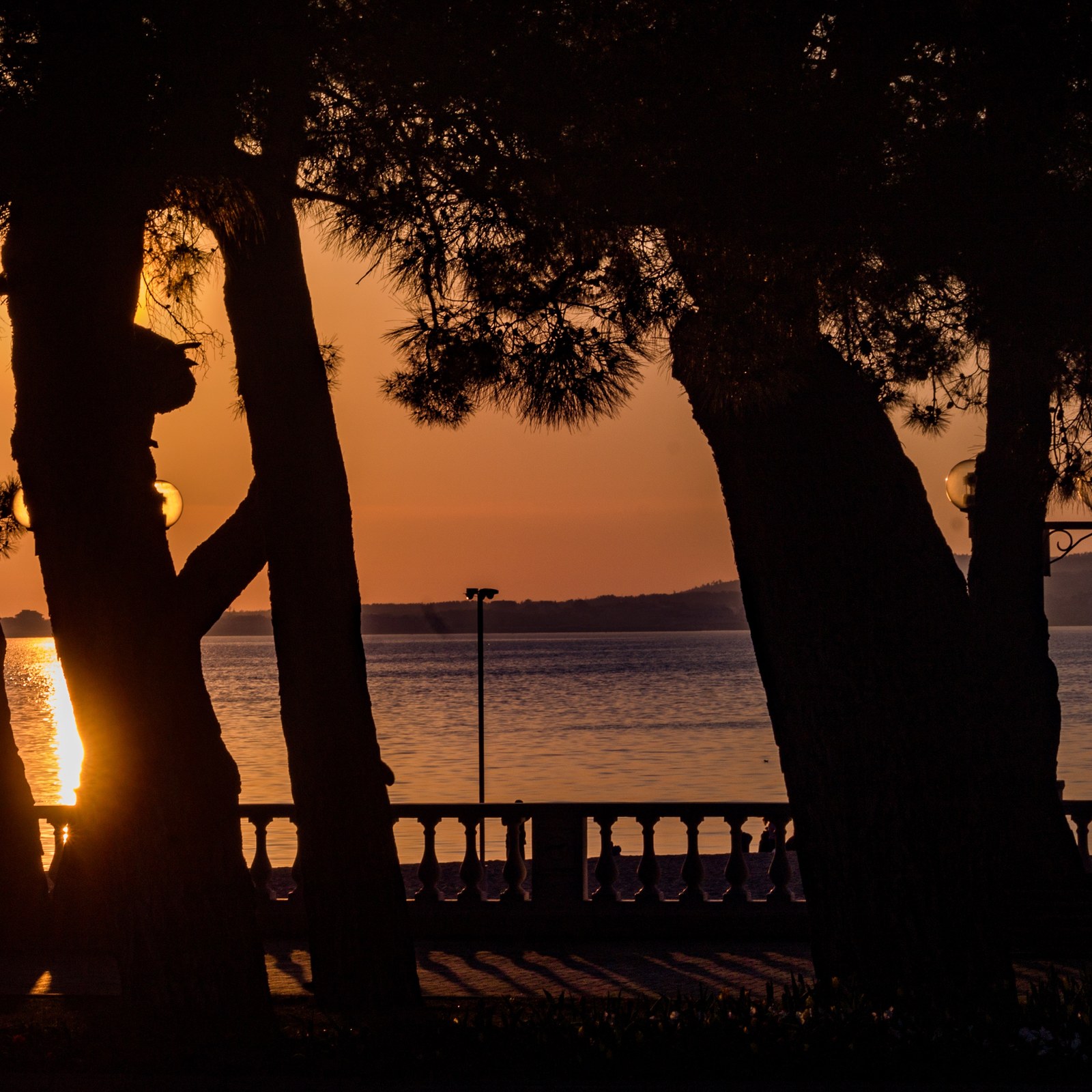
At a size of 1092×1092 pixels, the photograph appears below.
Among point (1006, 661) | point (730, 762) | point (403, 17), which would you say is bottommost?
point (730, 762)

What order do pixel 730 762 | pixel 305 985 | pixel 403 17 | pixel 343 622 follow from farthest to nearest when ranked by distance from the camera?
pixel 730 762 → pixel 305 985 → pixel 343 622 → pixel 403 17

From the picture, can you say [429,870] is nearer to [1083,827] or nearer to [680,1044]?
[1083,827]

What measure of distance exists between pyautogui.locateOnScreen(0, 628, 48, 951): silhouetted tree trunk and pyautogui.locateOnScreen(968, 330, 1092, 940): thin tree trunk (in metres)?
7.85

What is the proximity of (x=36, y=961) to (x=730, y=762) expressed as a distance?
53.4m

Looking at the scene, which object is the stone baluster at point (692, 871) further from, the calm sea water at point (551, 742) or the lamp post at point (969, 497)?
the calm sea water at point (551, 742)

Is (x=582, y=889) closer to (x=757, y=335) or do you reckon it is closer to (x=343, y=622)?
(x=343, y=622)

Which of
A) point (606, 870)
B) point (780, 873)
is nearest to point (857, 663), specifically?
point (780, 873)

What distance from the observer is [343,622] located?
8.83 metres

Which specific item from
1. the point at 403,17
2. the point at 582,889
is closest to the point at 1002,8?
the point at 403,17

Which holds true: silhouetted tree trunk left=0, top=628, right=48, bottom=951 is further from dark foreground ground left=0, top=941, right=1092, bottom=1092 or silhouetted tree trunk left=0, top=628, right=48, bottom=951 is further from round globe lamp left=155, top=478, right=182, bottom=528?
dark foreground ground left=0, top=941, right=1092, bottom=1092

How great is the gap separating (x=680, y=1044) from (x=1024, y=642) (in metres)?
6.63

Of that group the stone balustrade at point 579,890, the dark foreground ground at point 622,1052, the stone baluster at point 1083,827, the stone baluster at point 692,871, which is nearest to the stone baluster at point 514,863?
the stone balustrade at point 579,890

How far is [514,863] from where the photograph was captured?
40.4ft

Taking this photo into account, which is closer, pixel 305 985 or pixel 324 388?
pixel 324 388
